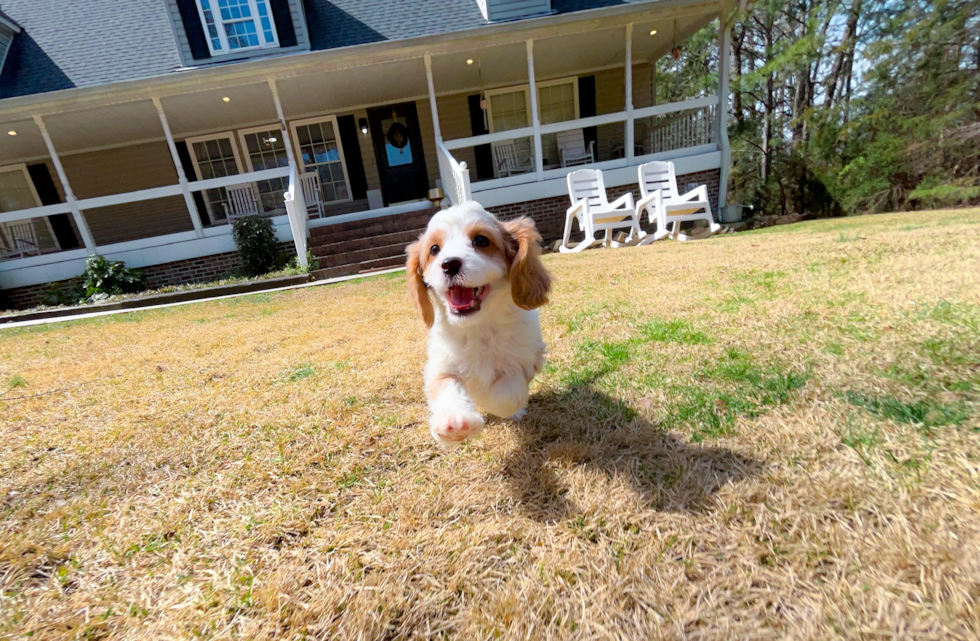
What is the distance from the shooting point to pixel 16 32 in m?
12.5

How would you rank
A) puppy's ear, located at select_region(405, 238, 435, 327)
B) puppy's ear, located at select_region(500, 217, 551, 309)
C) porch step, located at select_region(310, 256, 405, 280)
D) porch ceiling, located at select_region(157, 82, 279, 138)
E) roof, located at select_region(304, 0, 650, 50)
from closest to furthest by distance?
1. puppy's ear, located at select_region(500, 217, 551, 309)
2. puppy's ear, located at select_region(405, 238, 435, 327)
3. porch step, located at select_region(310, 256, 405, 280)
4. porch ceiling, located at select_region(157, 82, 279, 138)
5. roof, located at select_region(304, 0, 650, 50)

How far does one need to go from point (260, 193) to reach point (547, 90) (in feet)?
Answer: 32.7

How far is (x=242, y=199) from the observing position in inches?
523

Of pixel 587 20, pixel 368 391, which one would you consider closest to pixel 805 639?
pixel 368 391

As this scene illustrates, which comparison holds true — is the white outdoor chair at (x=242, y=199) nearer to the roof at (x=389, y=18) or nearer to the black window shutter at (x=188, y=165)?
the black window shutter at (x=188, y=165)

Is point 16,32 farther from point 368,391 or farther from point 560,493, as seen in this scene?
point 560,493

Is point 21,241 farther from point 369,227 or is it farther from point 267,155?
point 369,227

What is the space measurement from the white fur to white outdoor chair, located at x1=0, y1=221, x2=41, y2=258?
16.1 metres

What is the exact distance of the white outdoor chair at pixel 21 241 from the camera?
11922 millimetres

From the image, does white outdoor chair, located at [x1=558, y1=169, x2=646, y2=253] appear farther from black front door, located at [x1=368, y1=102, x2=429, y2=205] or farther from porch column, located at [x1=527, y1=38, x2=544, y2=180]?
black front door, located at [x1=368, y1=102, x2=429, y2=205]

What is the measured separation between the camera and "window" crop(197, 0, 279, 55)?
11.1 meters

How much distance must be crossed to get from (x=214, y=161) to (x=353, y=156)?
4556mm

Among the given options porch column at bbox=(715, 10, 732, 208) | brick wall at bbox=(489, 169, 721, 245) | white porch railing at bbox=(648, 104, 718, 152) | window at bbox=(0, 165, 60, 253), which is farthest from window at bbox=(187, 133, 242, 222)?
porch column at bbox=(715, 10, 732, 208)

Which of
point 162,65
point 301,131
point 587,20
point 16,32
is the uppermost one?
point 16,32
